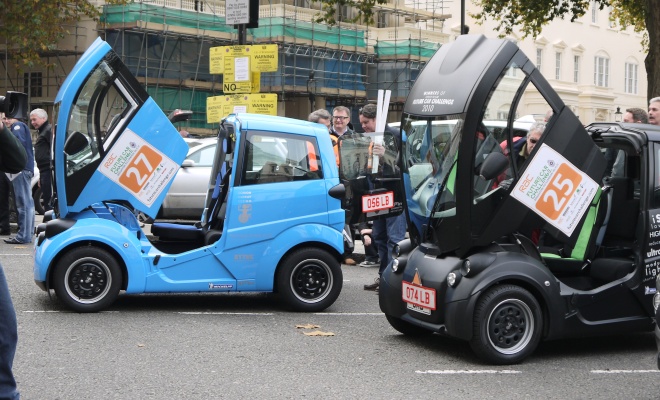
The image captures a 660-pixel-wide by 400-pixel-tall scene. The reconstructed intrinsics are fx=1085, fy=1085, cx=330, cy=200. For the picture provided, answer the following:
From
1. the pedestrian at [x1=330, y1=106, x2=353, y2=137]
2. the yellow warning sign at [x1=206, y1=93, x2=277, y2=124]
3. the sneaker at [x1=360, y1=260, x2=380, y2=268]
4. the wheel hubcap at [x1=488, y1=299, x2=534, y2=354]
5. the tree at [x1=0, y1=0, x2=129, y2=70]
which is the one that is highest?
the tree at [x1=0, y1=0, x2=129, y2=70]

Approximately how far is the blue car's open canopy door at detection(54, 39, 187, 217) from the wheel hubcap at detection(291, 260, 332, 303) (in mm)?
1406

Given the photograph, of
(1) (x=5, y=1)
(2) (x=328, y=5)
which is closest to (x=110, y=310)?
(2) (x=328, y=5)

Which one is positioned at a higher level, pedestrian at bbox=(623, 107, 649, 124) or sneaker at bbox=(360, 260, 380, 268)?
pedestrian at bbox=(623, 107, 649, 124)

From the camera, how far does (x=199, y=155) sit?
64.0 ft

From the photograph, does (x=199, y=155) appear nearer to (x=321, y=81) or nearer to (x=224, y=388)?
(x=224, y=388)

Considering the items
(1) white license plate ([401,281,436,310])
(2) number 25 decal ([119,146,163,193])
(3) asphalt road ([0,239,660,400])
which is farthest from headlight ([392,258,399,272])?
(2) number 25 decal ([119,146,163,193])

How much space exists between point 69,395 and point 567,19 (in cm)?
6260

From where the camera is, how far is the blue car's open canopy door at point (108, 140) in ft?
30.5

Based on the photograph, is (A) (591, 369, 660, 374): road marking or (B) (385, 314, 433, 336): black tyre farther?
(B) (385, 314, 433, 336): black tyre

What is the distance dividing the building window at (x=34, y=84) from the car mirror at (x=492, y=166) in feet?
128

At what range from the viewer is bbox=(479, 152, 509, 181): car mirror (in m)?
7.57

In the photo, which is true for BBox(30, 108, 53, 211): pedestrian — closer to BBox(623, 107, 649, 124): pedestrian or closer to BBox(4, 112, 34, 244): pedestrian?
BBox(4, 112, 34, 244): pedestrian

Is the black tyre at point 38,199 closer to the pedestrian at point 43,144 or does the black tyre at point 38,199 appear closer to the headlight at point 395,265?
the pedestrian at point 43,144

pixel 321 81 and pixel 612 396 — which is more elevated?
pixel 321 81
